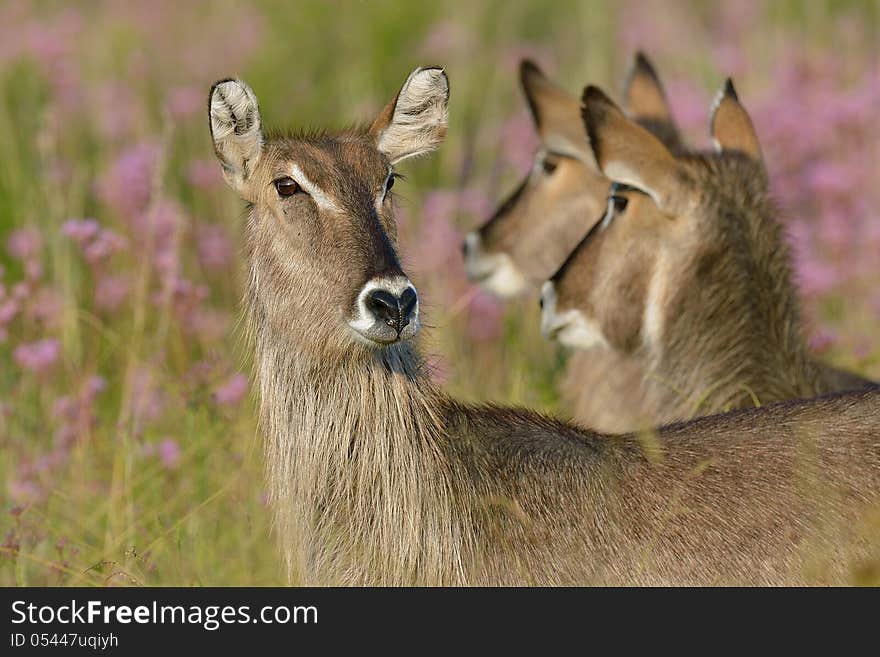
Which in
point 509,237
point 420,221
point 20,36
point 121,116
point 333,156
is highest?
point 20,36

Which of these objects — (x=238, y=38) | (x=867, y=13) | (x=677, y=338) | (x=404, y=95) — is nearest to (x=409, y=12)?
(x=238, y=38)

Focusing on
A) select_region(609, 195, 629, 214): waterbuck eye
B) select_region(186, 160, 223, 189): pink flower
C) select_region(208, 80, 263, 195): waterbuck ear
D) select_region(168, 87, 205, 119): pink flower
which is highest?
select_region(168, 87, 205, 119): pink flower

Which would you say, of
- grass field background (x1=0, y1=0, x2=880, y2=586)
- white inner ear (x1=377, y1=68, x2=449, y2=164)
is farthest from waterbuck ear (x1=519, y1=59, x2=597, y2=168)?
white inner ear (x1=377, y1=68, x2=449, y2=164)

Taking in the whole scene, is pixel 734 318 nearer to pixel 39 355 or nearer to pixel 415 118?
pixel 415 118

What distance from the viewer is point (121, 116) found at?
1001 cm

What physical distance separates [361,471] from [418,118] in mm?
1202

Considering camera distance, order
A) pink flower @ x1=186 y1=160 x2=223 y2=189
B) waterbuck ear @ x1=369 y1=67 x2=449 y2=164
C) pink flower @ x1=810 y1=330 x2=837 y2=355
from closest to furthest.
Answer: waterbuck ear @ x1=369 y1=67 x2=449 y2=164, pink flower @ x1=810 y1=330 x2=837 y2=355, pink flower @ x1=186 y1=160 x2=223 y2=189

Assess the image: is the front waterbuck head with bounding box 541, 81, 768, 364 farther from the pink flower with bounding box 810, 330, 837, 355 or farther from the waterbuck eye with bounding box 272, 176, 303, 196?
the waterbuck eye with bounding box 272, 176, 303, 196

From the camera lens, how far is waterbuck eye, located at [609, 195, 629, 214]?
20.2 ft

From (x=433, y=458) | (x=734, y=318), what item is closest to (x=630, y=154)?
(x=734, y=318)

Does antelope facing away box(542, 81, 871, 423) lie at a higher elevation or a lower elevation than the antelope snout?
higher

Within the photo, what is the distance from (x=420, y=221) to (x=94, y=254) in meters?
3.44

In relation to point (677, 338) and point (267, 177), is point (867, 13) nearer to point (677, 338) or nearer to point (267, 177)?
point (677, 338)

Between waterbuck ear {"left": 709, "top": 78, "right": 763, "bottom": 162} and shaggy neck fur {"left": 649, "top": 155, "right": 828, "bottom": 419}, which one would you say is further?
waterbuck ear {"left": 709, "top": 78, "right": 763, "bottom": 162}
